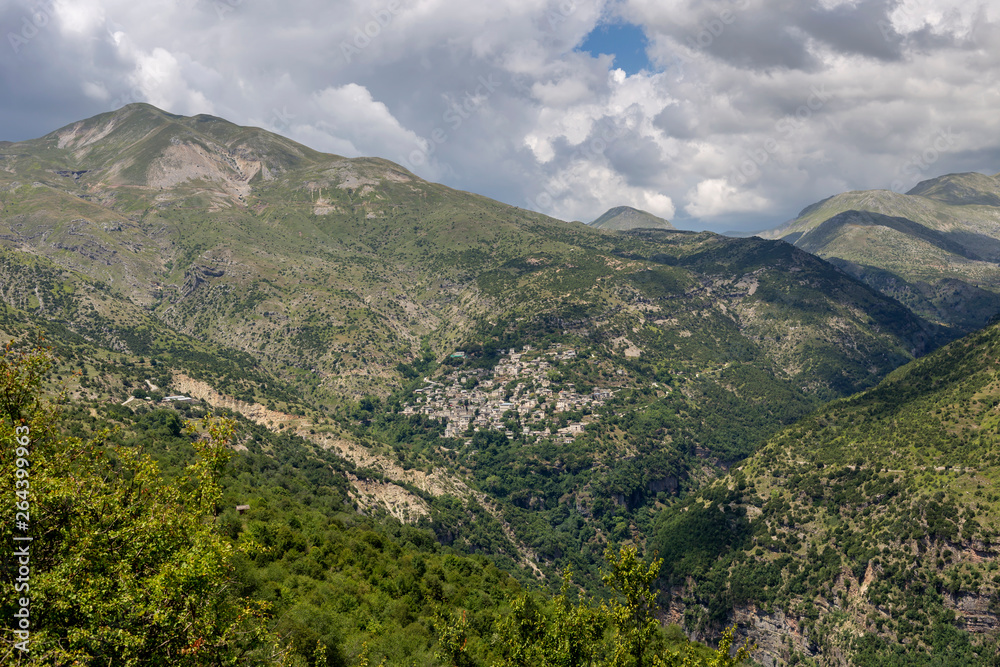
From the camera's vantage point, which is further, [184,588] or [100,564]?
[100,564]

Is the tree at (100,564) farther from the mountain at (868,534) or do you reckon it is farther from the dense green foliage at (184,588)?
the mountain at (868,534)

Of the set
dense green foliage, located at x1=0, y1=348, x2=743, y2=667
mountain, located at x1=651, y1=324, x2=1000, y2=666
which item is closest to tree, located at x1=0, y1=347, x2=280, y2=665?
dense green foliage, located at x1=0, y1=348, x2=743, y2=667

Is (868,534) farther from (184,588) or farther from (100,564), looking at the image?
(100,564)

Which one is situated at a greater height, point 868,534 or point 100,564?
point 100,564

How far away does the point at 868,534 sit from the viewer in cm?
10538

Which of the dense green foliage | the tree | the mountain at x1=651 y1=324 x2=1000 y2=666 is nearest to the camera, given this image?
the tree

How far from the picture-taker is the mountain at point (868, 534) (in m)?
88.2

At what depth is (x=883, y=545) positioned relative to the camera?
101m

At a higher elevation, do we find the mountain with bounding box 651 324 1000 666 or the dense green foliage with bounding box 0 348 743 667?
the dense green foliage with bounding box 0 348 743 667

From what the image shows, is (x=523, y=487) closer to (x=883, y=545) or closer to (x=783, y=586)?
(x=783, y=586)

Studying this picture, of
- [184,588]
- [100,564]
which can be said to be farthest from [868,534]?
[100,564]

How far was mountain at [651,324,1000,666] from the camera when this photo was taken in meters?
88.2

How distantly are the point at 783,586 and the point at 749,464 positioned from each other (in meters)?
45.9

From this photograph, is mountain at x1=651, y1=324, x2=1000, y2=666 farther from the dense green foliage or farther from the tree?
the tree
